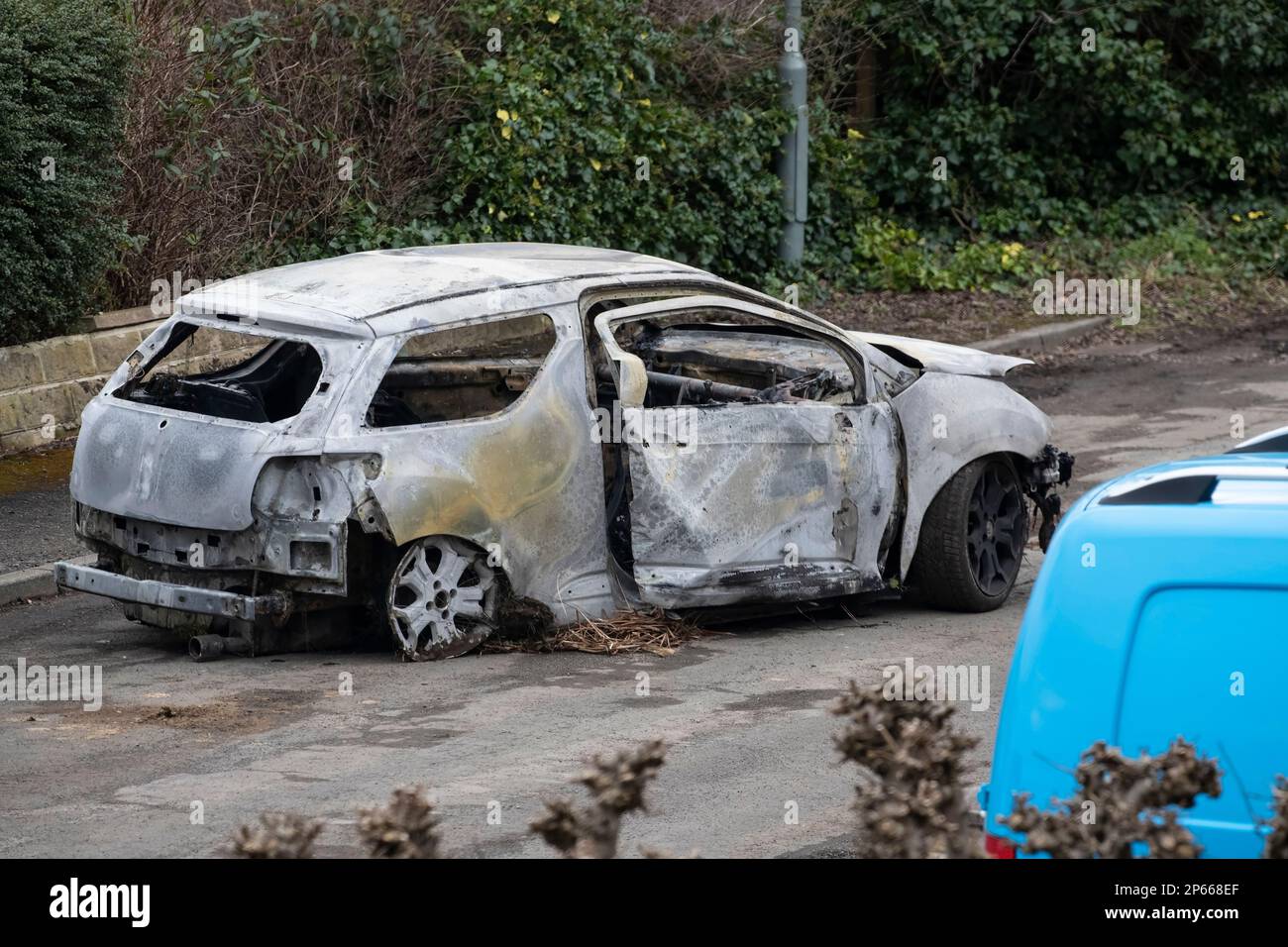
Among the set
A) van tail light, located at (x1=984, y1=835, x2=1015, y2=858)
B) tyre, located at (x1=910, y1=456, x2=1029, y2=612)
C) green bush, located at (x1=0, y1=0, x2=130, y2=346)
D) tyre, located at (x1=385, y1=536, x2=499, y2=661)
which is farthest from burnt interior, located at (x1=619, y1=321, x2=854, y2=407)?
van tail light, located at (x1=984, y1=835, x2=1015, y2=858)

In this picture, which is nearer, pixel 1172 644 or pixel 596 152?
pixel 1172 644

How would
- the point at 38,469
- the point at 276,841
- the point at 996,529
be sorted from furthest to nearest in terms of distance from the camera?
the point at 38,469 → the point at 996,529 → the point at 276,841

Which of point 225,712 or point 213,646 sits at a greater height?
point 213,646

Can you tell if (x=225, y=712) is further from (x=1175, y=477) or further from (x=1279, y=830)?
(x=1279, y=830)

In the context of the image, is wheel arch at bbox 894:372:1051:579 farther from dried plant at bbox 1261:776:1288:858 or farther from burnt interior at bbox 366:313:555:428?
dried plant at bbox 1261:776:1288:858

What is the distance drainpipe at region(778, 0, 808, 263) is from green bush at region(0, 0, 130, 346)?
24.2ft

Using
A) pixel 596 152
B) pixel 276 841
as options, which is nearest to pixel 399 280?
pixel 276 841

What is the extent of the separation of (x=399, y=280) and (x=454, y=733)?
2.27m

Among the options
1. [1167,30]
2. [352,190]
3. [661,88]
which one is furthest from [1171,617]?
[1167,30]

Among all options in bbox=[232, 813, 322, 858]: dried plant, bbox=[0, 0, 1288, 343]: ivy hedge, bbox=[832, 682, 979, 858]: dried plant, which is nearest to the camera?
bbox=[232, 813, 322, 858]: dried plant

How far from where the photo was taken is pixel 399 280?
27.0 ft

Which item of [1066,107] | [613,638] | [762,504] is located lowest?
[613,638]

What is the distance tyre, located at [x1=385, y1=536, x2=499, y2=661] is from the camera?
25.7ft

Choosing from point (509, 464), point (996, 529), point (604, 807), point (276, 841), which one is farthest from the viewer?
point (996, 529)
